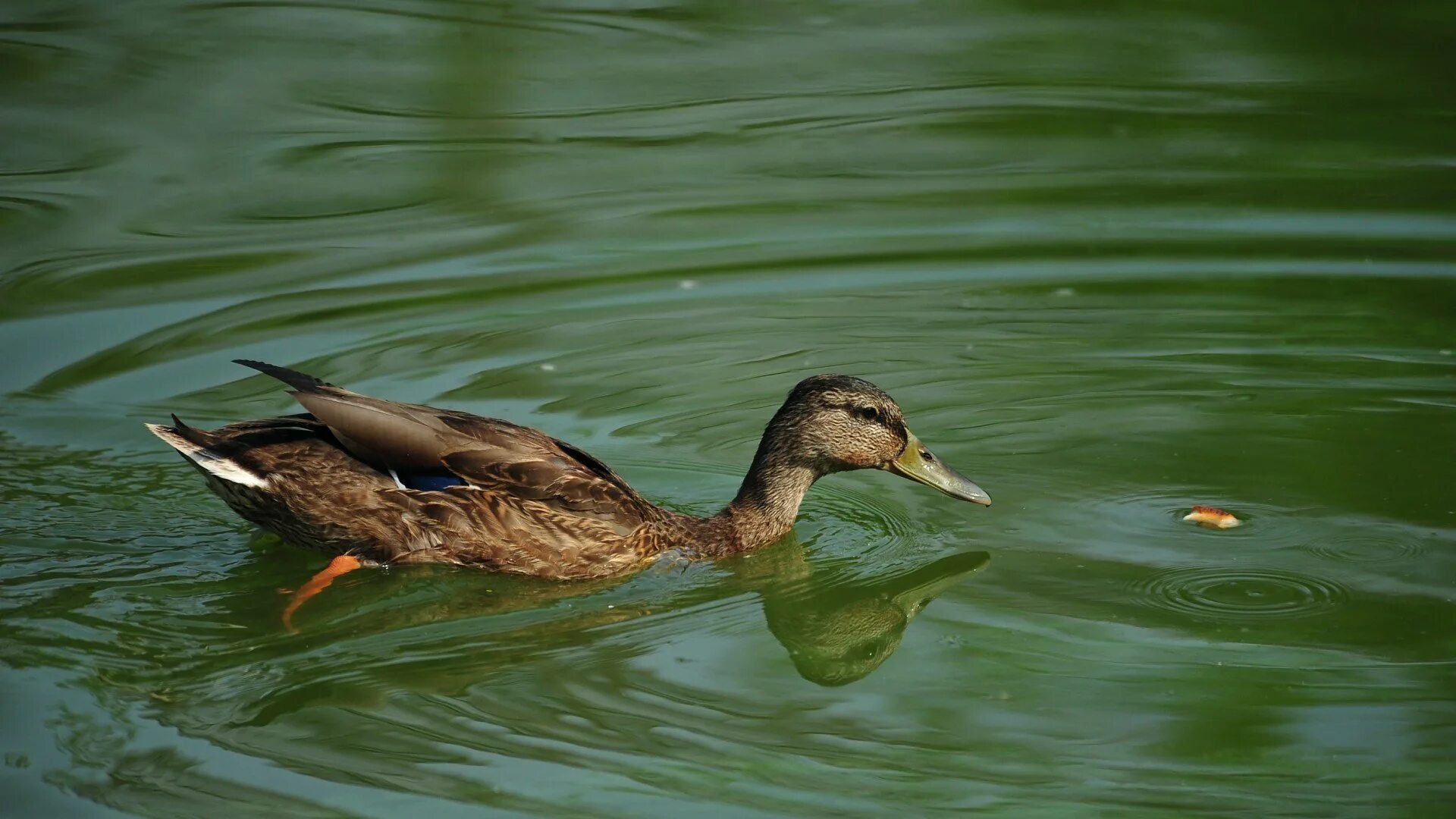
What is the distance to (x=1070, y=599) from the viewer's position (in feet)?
22.9

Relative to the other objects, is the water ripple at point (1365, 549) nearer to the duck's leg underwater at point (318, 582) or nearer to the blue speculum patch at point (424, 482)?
the blue speculum patch at point (424, 482)

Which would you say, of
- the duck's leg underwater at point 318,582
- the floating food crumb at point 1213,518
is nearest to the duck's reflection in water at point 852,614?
the floating food crumb at point 1213,518

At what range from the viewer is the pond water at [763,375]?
5879 mm

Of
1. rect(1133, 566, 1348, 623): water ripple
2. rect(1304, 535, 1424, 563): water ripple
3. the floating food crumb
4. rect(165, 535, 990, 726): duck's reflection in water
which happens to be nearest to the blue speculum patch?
rect(165, 535, 990, 726): duck's reflection in water

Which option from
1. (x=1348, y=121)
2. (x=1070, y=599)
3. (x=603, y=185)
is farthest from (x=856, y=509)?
(x=1348, y=121)

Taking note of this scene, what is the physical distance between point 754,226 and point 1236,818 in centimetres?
700

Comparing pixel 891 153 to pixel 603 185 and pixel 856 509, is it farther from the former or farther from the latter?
pixel 856 509

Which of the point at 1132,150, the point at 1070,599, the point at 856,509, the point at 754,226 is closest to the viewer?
the point at 1070,599

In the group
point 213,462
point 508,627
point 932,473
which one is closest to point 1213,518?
point 932,473

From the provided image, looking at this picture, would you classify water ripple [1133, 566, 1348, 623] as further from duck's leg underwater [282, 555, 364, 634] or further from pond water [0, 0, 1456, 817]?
duck's leg underwater [282, 555, 364, 634]

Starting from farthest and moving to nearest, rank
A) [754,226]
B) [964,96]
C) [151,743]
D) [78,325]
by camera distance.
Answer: [964,96], [754,226], [78,325], [151,743]

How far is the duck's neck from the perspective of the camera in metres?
7.92

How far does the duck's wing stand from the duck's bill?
116 cm

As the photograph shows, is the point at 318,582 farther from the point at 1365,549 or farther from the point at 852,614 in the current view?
the point at 1365,549
